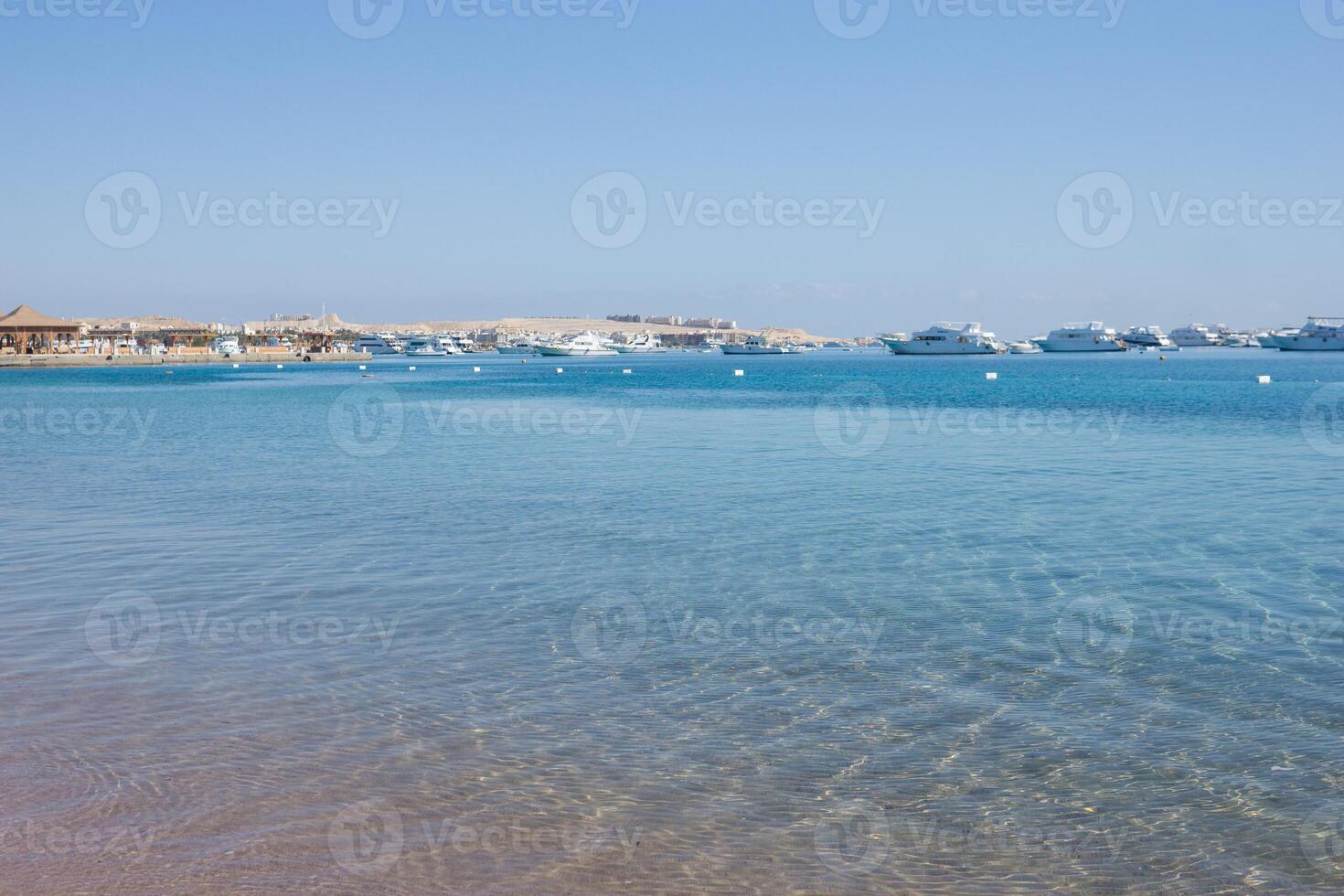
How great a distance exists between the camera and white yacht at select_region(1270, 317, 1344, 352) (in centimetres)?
17588

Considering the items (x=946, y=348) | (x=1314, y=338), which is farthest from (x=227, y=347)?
(x=1314, y=338)

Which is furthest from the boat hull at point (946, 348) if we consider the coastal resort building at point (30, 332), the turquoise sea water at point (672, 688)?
the turquoise sea water at point (672, 688)

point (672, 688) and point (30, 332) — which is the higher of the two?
point (30, 332)

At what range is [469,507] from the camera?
20.2 meters

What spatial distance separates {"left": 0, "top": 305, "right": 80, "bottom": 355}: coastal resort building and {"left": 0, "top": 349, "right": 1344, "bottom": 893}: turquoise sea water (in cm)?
13919

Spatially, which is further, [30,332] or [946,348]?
[946,348]

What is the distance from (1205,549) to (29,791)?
1483 cm

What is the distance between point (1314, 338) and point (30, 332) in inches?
7769

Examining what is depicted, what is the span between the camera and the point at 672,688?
9180mm

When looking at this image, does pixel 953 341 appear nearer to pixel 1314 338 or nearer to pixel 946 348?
pixel 946 348

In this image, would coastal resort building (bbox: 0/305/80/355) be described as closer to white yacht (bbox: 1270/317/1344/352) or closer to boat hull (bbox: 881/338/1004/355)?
boat hull (bbox: 881/338/1004/355)

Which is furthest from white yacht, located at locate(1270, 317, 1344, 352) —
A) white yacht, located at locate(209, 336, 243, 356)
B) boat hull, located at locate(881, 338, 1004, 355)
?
white yacht, located at locate(209, 336, 243, 356)

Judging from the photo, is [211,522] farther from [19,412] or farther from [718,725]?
[19,412]

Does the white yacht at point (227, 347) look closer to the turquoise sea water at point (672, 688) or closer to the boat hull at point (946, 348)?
the boat hull at point (946, 348)
